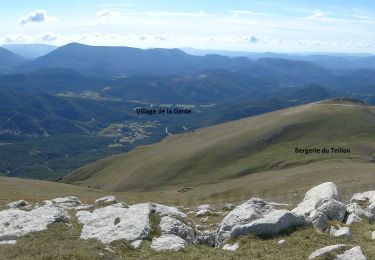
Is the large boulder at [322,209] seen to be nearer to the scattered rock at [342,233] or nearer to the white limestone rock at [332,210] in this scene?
the white limestone rock at [332,210]

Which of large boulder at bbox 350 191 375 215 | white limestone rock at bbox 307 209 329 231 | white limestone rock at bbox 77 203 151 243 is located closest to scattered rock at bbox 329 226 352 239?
white limestone rock at bbox 307 209 329 231

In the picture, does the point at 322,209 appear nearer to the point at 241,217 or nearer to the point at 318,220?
the point at 318,220

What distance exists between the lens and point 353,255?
24609 millimetres

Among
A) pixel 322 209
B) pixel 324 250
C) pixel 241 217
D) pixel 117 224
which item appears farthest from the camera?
pixel 322 209

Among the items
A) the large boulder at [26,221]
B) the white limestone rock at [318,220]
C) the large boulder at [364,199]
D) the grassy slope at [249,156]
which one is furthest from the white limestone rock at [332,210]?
the grassy slope at [249,156]

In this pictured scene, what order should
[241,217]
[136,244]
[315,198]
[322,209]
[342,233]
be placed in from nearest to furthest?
[342,233] < [136,244] < [241,217] < [322,209] < [315,198]

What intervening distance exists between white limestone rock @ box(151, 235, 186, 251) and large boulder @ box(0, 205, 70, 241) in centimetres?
1016

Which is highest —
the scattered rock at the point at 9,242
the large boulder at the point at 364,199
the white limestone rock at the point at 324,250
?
the white limestone rock at the point at 324,250

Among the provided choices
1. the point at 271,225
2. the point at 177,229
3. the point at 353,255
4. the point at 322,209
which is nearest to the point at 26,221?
the point at 177,229

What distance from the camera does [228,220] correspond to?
3400cm

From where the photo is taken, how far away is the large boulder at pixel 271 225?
30.5 meters

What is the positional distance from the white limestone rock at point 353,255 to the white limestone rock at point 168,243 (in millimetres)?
10059

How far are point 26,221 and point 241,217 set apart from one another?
17987 millimetres

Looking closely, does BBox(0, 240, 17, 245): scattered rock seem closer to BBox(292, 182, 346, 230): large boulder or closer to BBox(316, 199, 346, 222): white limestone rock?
BBox(292, 182, 346, 230): large boulder
